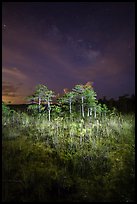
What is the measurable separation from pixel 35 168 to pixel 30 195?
1041mm

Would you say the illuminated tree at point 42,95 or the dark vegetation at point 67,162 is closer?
the dark vegetation at point 67,162

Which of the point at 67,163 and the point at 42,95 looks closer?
the point at 67,163

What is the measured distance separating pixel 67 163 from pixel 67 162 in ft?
0.15

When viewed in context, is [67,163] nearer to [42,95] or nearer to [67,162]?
[67,162]

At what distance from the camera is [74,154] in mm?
7449

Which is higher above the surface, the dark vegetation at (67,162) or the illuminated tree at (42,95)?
the illuminated tree at (42,95)

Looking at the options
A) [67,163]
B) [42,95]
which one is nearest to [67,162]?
[67,163]

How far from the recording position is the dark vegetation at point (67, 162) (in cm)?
587

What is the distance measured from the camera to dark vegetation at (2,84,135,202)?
5.87 m

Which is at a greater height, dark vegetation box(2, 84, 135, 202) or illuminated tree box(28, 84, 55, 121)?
illuminated tree box(28, 84, 55, 121)

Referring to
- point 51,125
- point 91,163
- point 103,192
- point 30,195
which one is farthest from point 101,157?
point 51,125

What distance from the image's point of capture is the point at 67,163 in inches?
276

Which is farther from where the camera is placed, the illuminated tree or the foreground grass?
the illuminated tree

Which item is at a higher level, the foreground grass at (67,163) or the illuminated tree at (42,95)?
the illuminated tree at (42,95)
